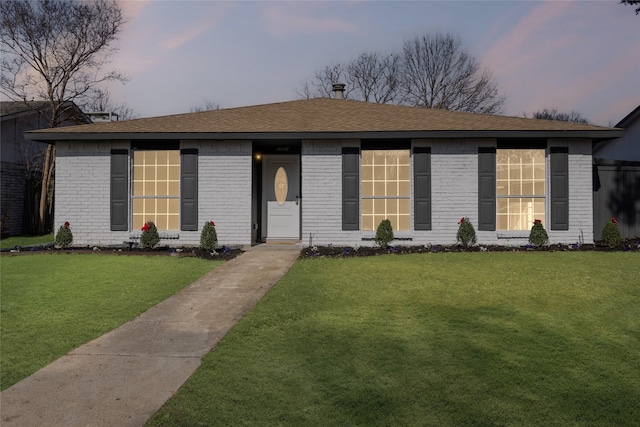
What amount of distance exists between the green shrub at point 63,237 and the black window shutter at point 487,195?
35.5ft

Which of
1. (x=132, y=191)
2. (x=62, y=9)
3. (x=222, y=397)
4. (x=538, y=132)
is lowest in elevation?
(x=222, y=397)

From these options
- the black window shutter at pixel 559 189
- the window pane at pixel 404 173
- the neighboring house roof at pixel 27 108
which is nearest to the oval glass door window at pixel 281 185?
the window pane at pixel 404 173

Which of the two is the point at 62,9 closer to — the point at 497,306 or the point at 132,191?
the point at 132,191

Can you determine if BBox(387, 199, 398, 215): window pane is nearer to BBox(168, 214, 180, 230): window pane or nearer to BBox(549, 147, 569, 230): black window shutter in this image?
BBox(549, 147, 569, 230): black window shutter

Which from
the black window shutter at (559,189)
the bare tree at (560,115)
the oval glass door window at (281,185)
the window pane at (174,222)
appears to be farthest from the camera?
the bare tree at (560,115)

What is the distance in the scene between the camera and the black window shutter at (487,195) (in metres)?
11.4

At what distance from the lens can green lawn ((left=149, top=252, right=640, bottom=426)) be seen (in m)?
3.14

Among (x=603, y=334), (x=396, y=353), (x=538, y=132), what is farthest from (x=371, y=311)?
(x=538, y=132)

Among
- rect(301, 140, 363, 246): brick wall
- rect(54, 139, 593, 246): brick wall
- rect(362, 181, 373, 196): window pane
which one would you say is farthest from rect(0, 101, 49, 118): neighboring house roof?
rect(362, 181, 373, 196): window pane

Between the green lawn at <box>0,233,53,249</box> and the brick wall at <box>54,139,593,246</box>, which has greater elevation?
the brick wall at <box>54,139,593,246</box>

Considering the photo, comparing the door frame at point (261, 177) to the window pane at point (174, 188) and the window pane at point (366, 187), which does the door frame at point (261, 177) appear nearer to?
the window pane at point (174, 188)

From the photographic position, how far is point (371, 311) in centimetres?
577

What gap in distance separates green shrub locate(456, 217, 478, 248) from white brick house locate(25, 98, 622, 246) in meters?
0.31

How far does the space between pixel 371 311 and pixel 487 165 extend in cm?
722
